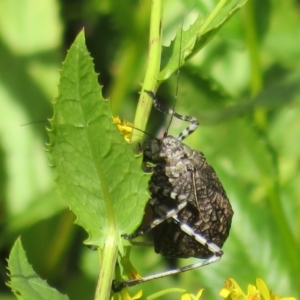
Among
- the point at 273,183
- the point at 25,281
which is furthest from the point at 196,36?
the point at 273,183

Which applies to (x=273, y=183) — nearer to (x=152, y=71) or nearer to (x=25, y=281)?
(x=152, y=71)

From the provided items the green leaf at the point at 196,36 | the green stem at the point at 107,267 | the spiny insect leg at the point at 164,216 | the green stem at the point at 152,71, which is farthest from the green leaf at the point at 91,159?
the spiny insect leg at the point at 164,216

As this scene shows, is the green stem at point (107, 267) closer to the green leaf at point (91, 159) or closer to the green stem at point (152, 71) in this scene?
the green leaf at point (91, 159)

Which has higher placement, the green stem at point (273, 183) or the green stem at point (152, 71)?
the green stem at point (273, 183)

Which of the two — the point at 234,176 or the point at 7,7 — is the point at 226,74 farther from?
the point at 7,7

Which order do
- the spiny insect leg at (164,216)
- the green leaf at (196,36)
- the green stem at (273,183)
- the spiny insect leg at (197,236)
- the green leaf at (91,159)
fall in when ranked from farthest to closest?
the green stem at (273,183), the spiny insect leg at (197,236), the spiny insect leg at (164,216), the green leaf at (196,36), the green leaf at (91,159)
